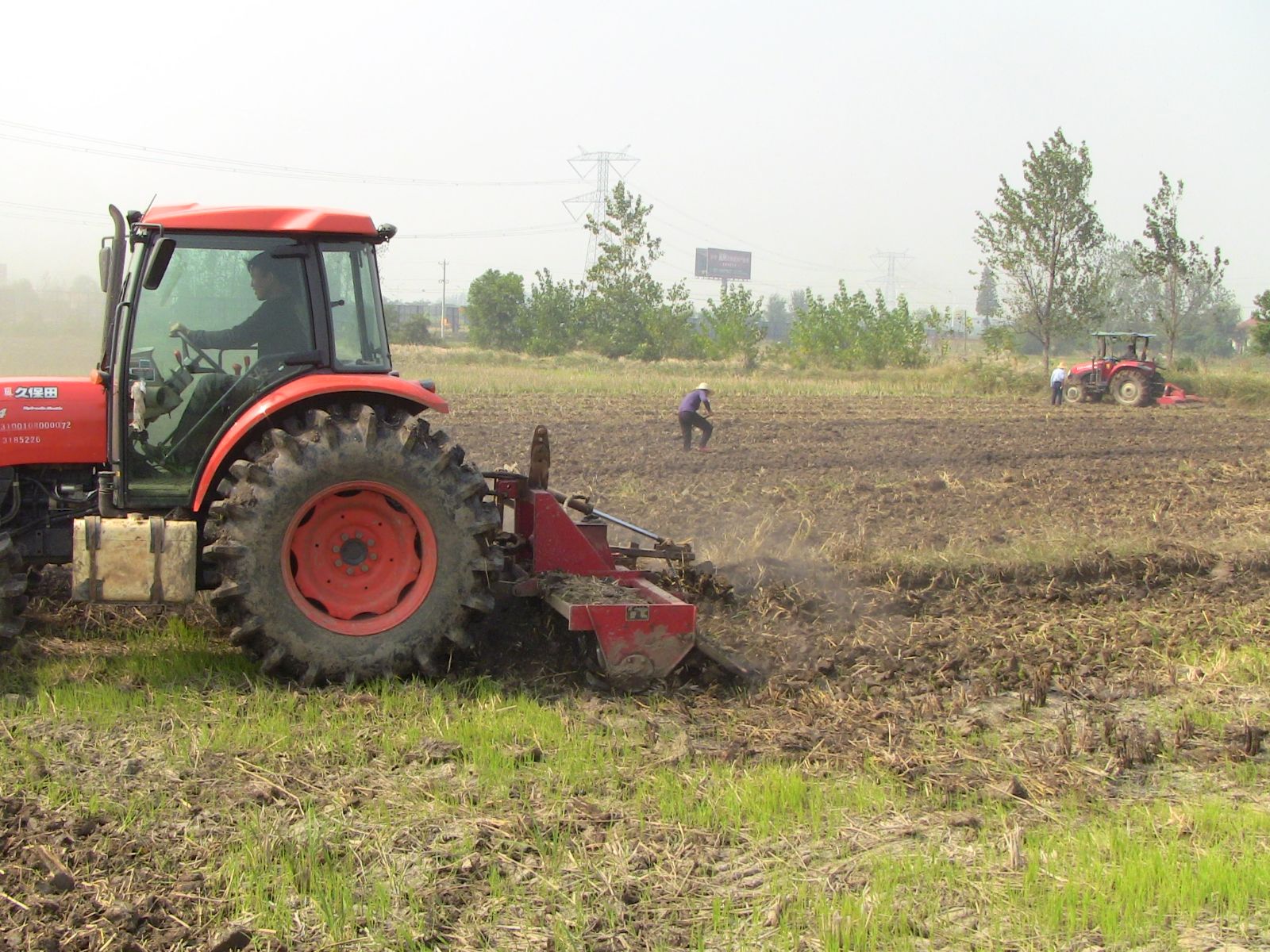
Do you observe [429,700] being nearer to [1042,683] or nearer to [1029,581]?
[1042,683]

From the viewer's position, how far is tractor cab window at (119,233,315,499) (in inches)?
222

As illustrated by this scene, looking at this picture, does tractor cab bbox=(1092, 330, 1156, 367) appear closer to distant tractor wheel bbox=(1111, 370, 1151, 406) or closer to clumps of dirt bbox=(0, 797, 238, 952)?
distant tractor wheel bbox=(1111, 370, 1151, 406)

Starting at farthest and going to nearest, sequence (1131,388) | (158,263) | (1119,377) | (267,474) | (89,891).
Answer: (1119,377) → (1131,388) → (158,263) → (267,474) → (89,891)

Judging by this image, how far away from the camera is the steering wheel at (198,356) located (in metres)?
5.68

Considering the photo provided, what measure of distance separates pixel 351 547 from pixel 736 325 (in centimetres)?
4208

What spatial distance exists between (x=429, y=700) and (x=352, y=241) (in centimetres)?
233

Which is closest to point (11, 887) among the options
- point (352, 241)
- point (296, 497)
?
point (296, 497)

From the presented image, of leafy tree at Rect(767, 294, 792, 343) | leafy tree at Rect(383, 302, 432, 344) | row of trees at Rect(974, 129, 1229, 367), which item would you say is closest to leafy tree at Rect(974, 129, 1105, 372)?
row of trees at Rect(974, 129, 1229, 367)

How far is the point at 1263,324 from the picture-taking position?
32.8 m

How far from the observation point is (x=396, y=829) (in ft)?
13.0

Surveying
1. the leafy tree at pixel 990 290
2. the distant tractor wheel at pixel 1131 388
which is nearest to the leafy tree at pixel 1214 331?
the leafy tree at pixel 990 290

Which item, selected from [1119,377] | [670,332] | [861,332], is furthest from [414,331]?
[1119,377]

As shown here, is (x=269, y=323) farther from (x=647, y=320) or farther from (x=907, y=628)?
(x=647, y=320)

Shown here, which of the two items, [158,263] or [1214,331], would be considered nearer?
[158,263]
